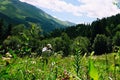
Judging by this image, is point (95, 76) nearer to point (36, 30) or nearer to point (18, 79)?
point (18, 79)

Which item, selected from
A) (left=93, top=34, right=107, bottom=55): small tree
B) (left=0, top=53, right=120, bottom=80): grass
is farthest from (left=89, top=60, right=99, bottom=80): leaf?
(left=93, top=34, right=107, bottom=55): small tree

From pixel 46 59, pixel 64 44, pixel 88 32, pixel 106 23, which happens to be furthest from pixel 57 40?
pixel 46 59

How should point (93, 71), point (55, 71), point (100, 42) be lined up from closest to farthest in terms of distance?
point (93, 71) < point (55, 71) < point (100, 42)

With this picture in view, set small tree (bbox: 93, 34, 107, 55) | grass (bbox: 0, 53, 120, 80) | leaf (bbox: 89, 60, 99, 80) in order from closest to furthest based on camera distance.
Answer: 1. leaf (bbox: 89, 60, 99, 80)
2. grass (bbox: 0, 53, 120, 80)
3. small tree (bbox: 93, 34, 107, 55)

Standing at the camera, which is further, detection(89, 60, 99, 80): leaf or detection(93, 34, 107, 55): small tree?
detection(93, 34, 107, 55): small tree

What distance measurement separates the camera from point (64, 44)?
19662 centimetres

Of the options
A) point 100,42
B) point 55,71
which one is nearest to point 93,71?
point 55,71

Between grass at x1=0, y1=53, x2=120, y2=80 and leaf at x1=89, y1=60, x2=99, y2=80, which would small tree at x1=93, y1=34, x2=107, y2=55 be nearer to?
grass at x1=0, y1=53, x2=120, y2=80

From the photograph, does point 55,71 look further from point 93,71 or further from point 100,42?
point 100,42

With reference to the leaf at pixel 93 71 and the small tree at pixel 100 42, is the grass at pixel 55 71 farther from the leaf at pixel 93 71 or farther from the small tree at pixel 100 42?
the small tree at pixel 100 42

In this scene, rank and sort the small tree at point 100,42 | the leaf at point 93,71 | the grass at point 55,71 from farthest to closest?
the small tree at point 100,42 → the grass at point 55,71 → the leaf at point 93,71

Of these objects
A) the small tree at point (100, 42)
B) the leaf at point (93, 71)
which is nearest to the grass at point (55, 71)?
the leaf at point (93, 71)

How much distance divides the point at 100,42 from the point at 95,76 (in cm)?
17372

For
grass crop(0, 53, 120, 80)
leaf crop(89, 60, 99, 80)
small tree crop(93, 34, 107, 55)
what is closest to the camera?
leaf crop(89, 60, 99, 80)
